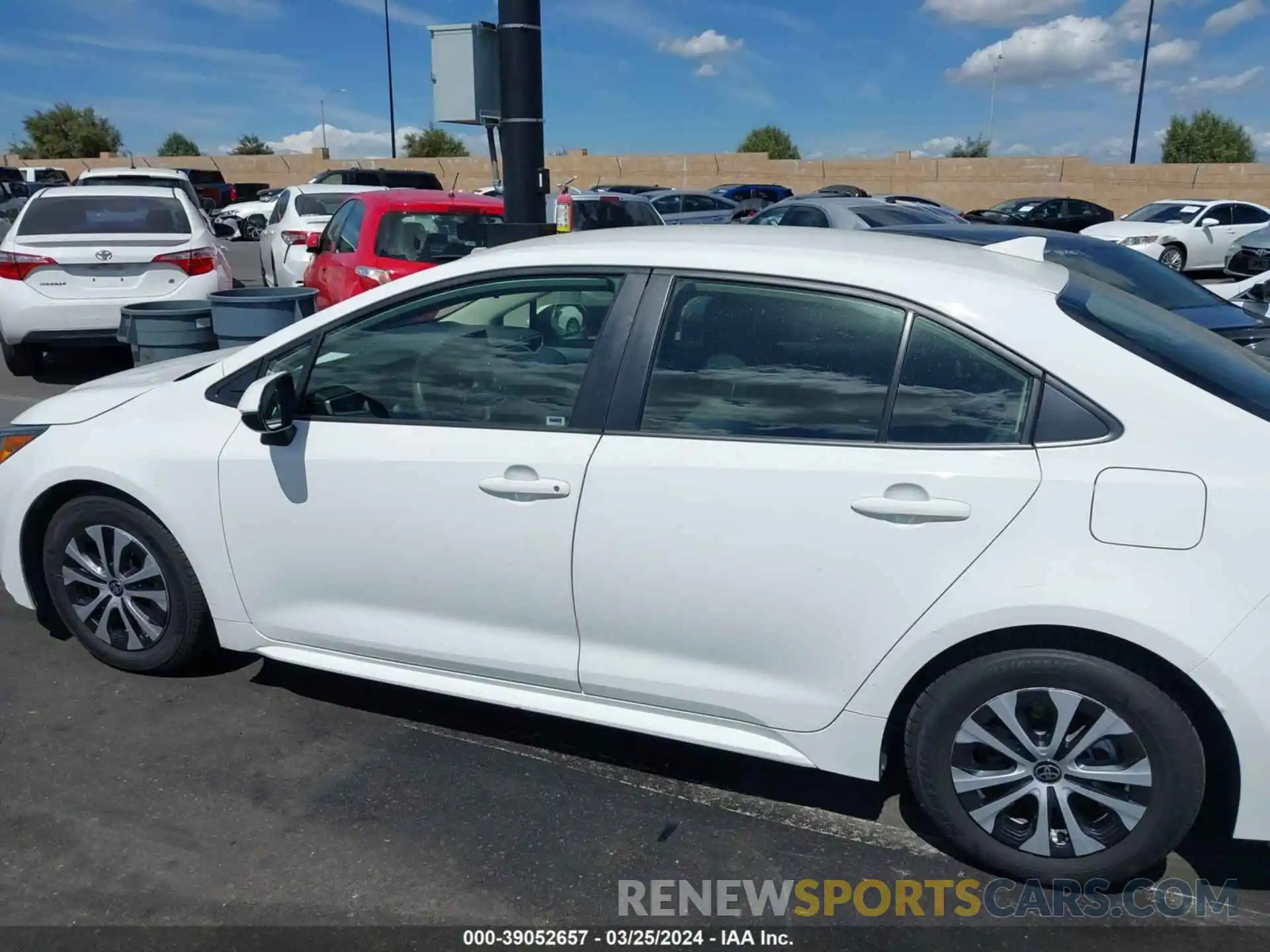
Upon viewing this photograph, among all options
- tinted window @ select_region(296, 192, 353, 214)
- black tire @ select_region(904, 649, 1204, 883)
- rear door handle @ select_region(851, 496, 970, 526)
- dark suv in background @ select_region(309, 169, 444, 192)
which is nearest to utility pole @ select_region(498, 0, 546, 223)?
rear door handle @ select_region(851, 496, 970, 526)

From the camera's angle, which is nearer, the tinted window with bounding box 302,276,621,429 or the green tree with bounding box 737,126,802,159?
the tinted window with bounding box 302,276,621,429

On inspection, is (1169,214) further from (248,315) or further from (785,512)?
(785,512)

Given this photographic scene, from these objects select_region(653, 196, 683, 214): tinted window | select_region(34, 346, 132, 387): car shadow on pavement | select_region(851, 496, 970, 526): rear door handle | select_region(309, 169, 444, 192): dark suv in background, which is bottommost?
select_region(34, 346, 132, 387): car shadow on pavement

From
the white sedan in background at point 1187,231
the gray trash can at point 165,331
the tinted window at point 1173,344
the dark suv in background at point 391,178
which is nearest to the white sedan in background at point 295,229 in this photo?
the gray trash can at point 165,331

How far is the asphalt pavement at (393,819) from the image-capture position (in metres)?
2.67

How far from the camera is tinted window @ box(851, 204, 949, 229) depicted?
14.0 m

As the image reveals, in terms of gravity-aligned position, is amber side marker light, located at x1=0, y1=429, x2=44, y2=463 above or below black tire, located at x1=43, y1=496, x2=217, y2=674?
above

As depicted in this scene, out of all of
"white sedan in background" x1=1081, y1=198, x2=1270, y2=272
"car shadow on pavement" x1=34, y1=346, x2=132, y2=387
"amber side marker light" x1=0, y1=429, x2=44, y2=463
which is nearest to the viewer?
"amber side marker light" x1=0, y1=429, x2=44, y2=463

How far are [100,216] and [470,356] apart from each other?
7.05 metres

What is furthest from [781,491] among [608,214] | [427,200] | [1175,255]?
[1175,255]

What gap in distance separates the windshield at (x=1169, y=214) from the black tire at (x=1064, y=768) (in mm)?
20762

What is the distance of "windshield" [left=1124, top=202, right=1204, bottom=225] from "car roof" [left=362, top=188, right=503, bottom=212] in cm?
1690

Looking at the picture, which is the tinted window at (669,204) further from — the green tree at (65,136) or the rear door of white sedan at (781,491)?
the green tree at (65,136)

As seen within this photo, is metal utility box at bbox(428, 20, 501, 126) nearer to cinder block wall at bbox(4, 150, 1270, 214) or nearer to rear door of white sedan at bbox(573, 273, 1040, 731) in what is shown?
rear door of white sedan at bbox(573, 273, 1040, 731)
